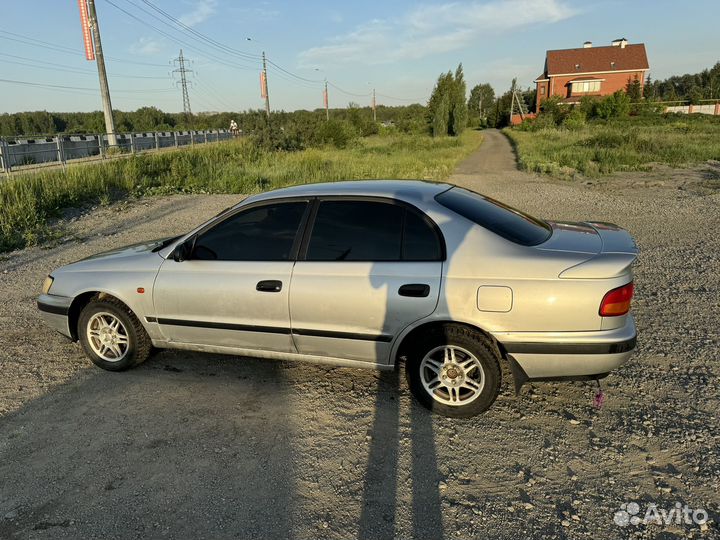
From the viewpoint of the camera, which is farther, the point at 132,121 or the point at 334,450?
the point at 132,121

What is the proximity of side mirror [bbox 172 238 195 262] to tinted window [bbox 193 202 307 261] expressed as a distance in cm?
5

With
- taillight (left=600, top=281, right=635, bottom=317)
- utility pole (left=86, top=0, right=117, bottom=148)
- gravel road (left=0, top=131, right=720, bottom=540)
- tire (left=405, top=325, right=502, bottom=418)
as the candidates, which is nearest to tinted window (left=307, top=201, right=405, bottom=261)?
tire (left=405, top=325, right=502, bottom=418)

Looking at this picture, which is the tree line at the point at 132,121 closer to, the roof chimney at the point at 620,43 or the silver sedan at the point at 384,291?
the roof chimney at the point at 620,43

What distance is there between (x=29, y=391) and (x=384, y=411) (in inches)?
111

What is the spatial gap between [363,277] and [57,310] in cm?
281

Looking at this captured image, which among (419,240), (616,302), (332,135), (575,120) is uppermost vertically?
(575,120)

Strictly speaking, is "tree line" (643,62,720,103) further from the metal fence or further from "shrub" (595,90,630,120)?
the metal fence

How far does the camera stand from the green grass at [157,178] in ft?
35.4

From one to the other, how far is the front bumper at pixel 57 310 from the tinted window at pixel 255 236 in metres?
1.36

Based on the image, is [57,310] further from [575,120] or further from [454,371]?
[575,120]

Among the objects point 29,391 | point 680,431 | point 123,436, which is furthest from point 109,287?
point 680,431

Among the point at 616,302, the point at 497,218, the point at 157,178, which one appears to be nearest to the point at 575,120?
the point at 157,178

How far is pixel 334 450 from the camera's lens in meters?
3.27

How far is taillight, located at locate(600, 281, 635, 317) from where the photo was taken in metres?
3.19
